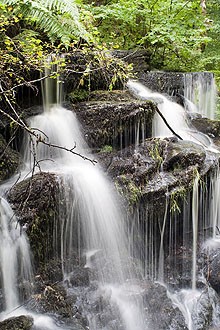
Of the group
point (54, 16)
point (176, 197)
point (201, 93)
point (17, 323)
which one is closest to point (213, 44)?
point (201, 93)

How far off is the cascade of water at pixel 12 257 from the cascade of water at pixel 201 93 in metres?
5.44

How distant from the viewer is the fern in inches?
211

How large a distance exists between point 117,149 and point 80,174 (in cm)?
104

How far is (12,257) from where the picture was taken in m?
3.80

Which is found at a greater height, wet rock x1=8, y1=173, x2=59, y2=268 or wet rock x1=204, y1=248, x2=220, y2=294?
wet rock x1=8, y1=173, x2=59, y2=268

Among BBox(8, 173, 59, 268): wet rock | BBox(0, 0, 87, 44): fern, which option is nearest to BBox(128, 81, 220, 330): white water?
BBox(8, 173, 59, 268): wet rock

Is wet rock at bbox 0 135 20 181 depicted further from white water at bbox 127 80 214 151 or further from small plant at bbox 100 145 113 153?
white water at bbox 127 80 214 151

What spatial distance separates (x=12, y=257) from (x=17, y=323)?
0.73 metres

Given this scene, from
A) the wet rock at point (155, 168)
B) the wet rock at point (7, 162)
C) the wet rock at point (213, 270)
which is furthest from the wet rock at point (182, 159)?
the wet rock at point (7, 162)

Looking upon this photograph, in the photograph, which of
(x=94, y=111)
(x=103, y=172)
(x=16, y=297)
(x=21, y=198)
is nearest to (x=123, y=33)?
(x=94, y=111)

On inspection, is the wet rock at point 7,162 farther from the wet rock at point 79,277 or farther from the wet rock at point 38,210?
the wet rock at point 79,277

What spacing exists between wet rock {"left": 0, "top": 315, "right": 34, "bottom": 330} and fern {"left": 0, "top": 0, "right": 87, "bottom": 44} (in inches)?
157

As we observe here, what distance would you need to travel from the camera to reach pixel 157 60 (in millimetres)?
9578

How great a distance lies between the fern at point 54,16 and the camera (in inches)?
211
